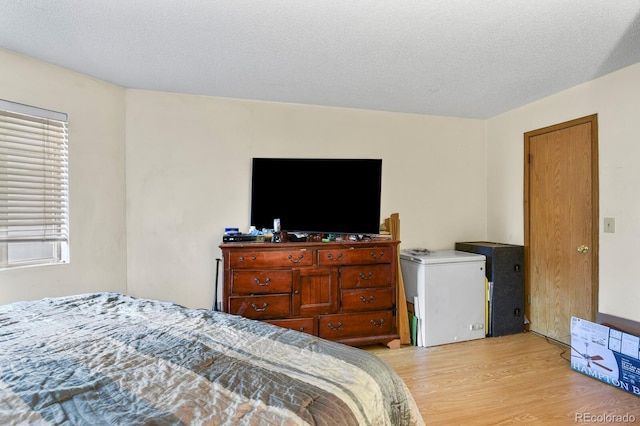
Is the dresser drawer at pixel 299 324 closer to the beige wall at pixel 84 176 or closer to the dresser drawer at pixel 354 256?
the dresser drawer at pixel 354 256

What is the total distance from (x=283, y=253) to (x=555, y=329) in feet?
8.73

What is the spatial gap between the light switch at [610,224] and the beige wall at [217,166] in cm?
143

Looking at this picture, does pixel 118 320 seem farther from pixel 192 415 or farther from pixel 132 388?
pixel 192 415

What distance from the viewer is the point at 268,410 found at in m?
0.80

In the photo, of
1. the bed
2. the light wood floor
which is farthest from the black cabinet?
the bed

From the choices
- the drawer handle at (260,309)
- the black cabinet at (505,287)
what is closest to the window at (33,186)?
the drawer handle at (260,309)

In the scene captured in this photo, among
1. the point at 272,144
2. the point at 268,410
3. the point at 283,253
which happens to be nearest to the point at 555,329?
the point at 283,253

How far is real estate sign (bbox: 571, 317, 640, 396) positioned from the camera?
91.0 inches

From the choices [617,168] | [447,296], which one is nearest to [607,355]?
[447,296]

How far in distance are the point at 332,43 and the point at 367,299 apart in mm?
2038

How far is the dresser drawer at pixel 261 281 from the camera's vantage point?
277 centimetres

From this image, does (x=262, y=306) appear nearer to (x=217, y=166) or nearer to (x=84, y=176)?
(x=217, y=166)

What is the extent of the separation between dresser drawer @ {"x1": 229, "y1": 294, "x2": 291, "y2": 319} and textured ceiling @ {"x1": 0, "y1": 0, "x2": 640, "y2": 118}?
177cm

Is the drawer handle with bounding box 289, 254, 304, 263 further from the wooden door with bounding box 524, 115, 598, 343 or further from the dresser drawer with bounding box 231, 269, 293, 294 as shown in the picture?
the wooden door with bounding box 524, 115, 598, 343
